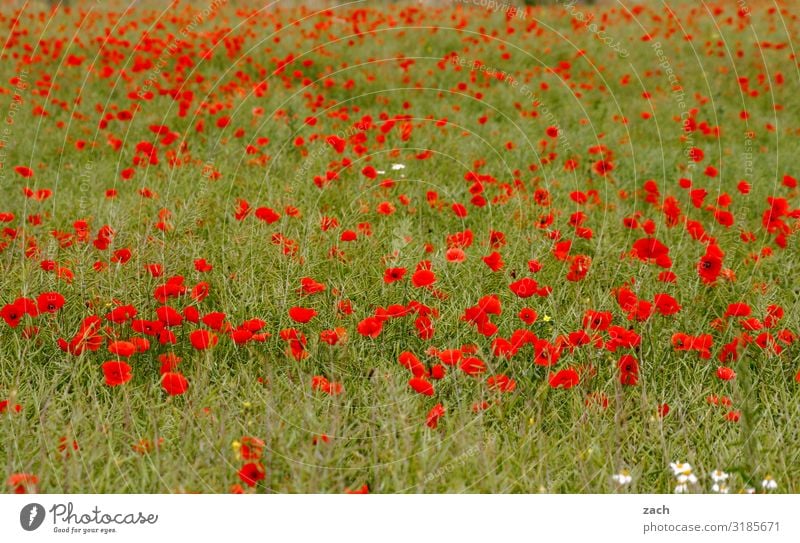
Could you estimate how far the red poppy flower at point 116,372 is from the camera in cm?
224

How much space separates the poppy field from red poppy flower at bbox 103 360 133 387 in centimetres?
1

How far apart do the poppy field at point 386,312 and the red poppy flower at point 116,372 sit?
0.01m

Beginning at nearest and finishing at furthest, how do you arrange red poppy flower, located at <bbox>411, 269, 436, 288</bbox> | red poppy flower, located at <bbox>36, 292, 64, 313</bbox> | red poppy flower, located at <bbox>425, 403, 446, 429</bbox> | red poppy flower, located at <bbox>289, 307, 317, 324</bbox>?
red poppy flower, located at <bbox>425, 403, 446, 429</bbox>
red poppy flower, located at <bbox>289, 307, 317, 324</bbox>
red poppy flower, located at <bbox>36, 292, 64, 313</bbox>
red poppy flower, located at <bbox>411, 269, 436, 288</bbox>

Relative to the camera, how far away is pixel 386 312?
9.16 ft

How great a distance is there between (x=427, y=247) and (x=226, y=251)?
3.11ft

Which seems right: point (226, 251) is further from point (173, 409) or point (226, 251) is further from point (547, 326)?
point (547, 326)

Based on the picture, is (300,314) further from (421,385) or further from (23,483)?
(23,483)

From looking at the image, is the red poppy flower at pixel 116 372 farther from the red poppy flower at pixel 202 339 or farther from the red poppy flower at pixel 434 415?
the red poppy flower at pixel 434 415

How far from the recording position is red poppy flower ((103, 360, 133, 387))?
7.36 feet

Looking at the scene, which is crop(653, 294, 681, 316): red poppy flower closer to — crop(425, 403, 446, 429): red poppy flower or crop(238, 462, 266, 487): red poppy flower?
crop(425, 403, 446, 429): red poppy flower

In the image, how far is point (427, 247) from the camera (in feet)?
11.7

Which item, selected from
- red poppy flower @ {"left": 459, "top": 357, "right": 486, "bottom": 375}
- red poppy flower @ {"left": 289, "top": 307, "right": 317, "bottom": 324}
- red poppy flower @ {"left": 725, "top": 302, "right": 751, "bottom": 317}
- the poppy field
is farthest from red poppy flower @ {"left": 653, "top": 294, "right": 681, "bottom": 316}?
red poppy flower @ {"left": 289, "top": 307, "right": 317, "bottom": 324}

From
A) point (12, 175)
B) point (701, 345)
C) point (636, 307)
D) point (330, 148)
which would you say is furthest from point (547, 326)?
point (12, 175)

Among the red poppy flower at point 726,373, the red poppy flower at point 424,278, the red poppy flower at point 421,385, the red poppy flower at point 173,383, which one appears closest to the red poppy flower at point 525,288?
the red poppy flower at point 424,278
